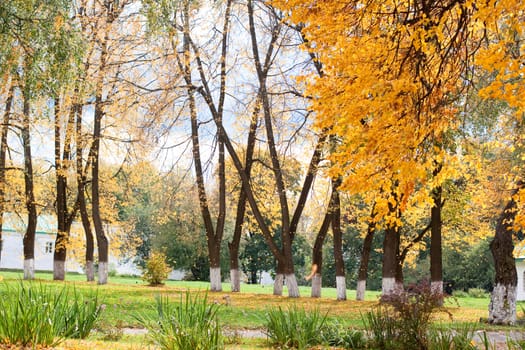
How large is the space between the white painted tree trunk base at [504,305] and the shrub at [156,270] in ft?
49.0

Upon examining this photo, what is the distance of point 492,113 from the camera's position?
52.3ft

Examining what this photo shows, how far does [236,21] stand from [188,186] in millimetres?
6141

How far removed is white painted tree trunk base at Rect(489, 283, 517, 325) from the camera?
46.4 feet

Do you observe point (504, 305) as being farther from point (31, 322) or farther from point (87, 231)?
point (87, 231)

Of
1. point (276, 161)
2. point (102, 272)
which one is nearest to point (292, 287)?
point (276, 161)

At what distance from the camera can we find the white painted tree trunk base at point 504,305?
556 inches

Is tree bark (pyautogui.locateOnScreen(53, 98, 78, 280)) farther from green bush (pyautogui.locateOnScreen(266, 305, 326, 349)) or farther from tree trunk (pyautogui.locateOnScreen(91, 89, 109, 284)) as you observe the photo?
green bush (pyautogui.locateOnScreen(266, 305, 326, 349))

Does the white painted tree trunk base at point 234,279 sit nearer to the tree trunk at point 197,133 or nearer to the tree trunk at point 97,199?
the tree trunk at point 197,133

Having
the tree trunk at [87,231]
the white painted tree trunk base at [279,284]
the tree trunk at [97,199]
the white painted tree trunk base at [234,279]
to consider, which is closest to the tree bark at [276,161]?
the white painted tree trunk base at [279,284]

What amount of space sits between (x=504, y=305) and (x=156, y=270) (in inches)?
611

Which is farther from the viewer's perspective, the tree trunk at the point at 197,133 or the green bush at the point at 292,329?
the tree trunk at the point at 197,133

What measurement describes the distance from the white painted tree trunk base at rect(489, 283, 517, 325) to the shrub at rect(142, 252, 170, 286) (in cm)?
1492

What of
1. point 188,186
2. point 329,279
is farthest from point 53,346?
point 329,279

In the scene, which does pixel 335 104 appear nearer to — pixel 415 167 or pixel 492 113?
pixel 415 167
